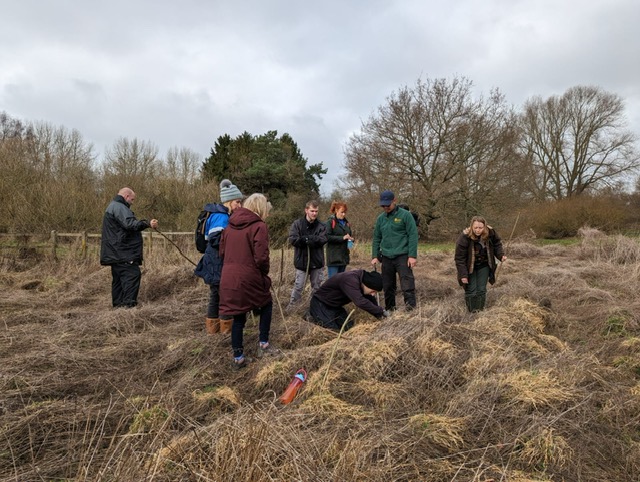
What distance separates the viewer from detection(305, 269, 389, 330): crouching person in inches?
165

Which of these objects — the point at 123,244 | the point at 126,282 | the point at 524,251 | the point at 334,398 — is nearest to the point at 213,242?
the point at 123,244

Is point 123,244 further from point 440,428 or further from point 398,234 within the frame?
point 440,428

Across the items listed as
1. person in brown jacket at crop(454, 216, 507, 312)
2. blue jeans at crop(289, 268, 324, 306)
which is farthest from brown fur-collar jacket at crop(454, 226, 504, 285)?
blue jeans at crop(289, 268, 324, 306)

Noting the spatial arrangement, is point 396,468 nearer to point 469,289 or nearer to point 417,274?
point 469,289

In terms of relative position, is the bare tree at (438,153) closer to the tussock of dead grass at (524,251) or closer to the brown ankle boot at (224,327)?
the tussock of dead grass at (524,251)

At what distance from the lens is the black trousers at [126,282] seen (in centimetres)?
535

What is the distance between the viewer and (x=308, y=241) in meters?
5.22

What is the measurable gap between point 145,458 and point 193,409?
3.09ft

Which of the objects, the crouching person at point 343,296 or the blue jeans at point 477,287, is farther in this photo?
the blue jeans at point 477,287

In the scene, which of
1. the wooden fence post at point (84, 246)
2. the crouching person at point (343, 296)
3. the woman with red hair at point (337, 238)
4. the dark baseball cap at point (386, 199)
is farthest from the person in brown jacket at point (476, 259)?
the wooden fence post at point (84, 246)

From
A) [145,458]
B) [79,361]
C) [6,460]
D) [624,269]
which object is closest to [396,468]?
[145,458]

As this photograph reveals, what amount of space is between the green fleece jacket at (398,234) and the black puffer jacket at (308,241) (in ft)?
2.71

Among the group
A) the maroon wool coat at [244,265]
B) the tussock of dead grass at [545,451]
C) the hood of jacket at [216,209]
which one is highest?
the hood of jacket at [216,209]

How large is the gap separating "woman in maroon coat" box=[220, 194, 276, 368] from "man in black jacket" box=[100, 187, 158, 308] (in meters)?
2.16
